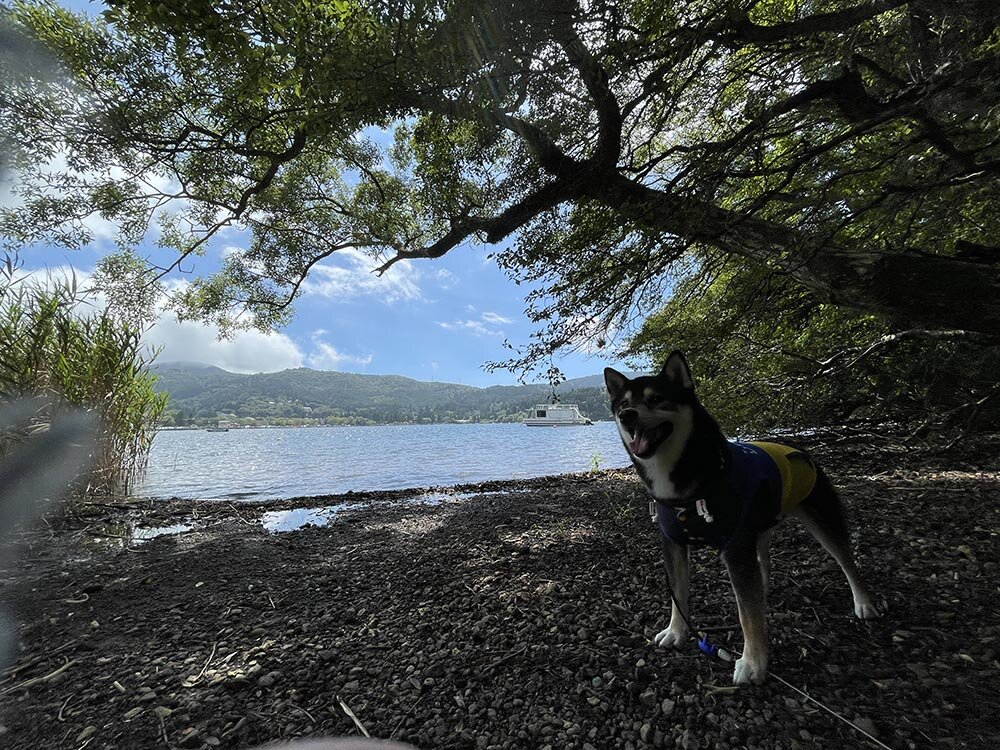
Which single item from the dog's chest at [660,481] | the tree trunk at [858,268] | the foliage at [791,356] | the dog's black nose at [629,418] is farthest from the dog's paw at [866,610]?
the foliage at [791,356]

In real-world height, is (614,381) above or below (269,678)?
above

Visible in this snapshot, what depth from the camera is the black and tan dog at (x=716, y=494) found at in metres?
2.44

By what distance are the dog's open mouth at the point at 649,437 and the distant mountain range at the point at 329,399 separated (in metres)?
39.9

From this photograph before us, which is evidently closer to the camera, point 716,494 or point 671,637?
point 716,494

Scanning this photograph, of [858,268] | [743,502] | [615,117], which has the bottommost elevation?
[743,502]

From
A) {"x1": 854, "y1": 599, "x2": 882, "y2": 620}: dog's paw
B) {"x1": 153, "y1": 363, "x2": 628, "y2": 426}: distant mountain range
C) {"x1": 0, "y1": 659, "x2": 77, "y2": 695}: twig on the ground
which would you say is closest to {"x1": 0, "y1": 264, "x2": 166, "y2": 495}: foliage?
{"x1": 0, "y1": 659, "x2": 77, "y2": 695}: twig on the ground

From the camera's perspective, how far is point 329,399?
4993 inches

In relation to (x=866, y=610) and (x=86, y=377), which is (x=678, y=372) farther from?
(x=86, y=377)

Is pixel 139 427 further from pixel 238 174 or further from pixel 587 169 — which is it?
pixel 587 169

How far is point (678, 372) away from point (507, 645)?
2042mm

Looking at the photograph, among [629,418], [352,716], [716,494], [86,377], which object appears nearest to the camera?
[352,716]

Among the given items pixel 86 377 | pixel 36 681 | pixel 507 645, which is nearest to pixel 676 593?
pixel 507 645

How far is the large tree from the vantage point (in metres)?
3.64

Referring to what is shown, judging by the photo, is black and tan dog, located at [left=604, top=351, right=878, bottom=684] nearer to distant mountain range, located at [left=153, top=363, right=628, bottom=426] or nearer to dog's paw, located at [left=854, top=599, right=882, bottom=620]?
dog's paw, located at [left=854, top=599, right=882, bottom=620]
